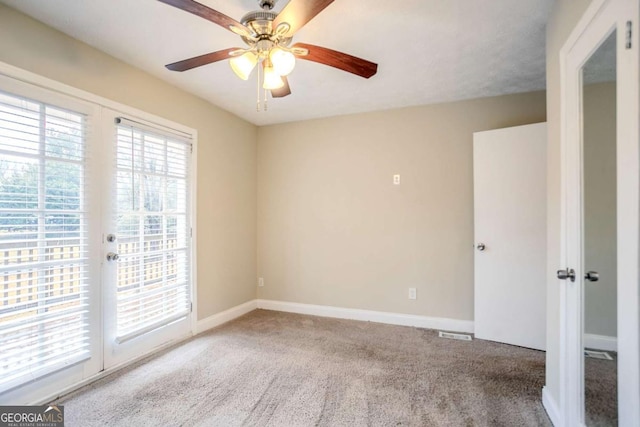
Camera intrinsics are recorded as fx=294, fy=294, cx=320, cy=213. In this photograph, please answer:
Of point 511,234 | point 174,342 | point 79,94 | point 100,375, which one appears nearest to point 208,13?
point 79,94

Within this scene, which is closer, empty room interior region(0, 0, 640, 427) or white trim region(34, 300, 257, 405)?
empty room interior region(0, 0, 640, 427)

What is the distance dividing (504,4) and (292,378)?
9.20 feet

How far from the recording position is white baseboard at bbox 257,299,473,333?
312 cm

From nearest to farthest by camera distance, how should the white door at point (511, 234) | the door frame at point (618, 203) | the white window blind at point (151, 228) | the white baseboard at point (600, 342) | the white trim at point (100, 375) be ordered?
the door frame at point (618, 203) → the white baseboard at point (600, 342) → the white trim at point (100, 375) → the white window blind at point (151, 228) → the white door at point (511, 234)

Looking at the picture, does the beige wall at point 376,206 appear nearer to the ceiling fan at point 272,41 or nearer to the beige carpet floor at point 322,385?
the beige carpet floor at point 322,385

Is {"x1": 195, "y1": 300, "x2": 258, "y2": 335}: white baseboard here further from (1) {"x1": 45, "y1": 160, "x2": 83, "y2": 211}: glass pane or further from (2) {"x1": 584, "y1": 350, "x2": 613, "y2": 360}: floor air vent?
(2) {"x1": 584, "y1": 350, "x2": 613, "y2": 360}: floor air vent

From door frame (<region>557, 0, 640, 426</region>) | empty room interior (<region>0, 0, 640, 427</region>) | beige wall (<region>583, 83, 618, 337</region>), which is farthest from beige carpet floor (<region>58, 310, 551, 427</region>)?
beige wall (<region>583, 83, 618, 337</region>)

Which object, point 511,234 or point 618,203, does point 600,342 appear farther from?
point 511,234

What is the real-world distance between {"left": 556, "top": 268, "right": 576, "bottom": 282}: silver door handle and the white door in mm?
1300

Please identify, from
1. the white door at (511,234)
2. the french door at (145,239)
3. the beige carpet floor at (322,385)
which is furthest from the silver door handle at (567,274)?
the french door at (145,239)

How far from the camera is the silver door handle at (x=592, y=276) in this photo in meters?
1.33

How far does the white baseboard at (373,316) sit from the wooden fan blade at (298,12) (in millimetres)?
2986

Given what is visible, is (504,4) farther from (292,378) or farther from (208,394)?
(208,394)

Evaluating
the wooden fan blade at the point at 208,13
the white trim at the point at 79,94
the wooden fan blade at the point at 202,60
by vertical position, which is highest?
the wooden fan blade at the point at 208,13
